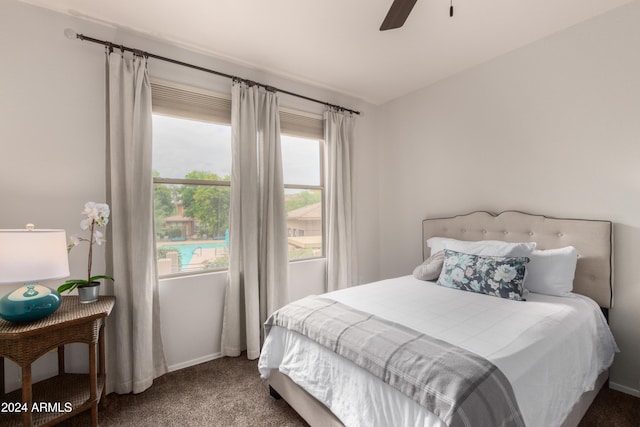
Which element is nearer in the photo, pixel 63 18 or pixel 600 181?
pixel 63 18

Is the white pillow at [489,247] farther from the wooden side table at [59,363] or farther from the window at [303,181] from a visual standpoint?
the wooden side table at [59,363]

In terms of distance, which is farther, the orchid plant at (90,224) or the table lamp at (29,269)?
the orchid plant at (90,224)

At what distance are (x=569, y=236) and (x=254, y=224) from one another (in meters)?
2.54

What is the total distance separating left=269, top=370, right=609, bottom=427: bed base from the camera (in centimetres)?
155

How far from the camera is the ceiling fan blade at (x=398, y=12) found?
1.50 metres

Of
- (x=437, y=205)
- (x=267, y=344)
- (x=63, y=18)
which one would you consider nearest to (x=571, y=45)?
(x=437, y=205)

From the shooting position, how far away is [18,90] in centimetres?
192

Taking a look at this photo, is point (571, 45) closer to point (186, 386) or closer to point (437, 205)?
point (437, 205)

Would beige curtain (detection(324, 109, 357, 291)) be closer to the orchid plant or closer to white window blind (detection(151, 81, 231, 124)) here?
white window blind (detection(151, 81, 231, 124))

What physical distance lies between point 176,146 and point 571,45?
3272 millimetres

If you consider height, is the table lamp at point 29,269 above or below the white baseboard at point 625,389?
above

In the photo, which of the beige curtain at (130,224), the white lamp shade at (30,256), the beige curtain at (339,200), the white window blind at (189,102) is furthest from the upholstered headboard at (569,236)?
the white lamp shade at (30,256)

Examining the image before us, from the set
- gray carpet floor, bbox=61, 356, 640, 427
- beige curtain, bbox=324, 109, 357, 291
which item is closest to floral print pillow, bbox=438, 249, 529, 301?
gray carpet floor, bbox=61, 356, 640, 427

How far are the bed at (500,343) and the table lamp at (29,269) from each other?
126cm
